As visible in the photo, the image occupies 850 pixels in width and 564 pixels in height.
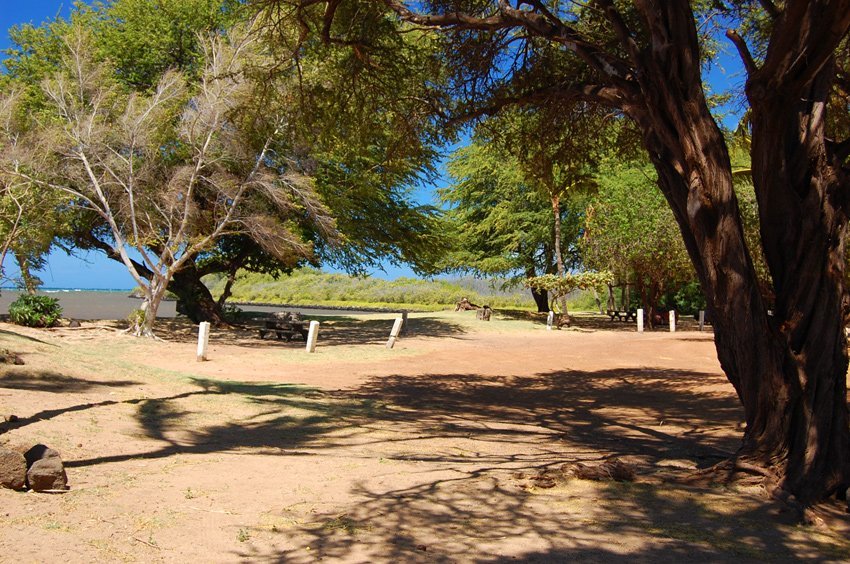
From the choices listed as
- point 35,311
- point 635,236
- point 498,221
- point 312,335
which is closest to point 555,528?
point 312,335

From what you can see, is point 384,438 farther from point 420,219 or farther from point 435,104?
point 420,219

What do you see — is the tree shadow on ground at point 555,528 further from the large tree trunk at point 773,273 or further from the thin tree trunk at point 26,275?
the thin tree trunk at point 26,275

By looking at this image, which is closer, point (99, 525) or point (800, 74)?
point (99, 525)

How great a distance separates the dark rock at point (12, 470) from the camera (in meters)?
5.30

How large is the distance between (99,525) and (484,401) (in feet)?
29.3

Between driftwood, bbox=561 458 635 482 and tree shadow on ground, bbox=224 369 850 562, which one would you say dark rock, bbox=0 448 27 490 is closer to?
tree shadow on ground, bbox=224 369 850 562

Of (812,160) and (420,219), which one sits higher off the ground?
(420,219)

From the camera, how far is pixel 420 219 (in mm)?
30625

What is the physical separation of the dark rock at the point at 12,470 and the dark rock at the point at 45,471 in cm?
6

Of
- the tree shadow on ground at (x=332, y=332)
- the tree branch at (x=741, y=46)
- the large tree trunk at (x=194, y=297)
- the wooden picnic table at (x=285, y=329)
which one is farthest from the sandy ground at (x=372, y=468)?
the large tree trunk at (x=194, y=297)

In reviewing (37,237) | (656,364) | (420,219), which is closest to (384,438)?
(656,364)

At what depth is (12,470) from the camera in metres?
5.35

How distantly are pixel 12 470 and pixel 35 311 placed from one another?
20410 millimetres

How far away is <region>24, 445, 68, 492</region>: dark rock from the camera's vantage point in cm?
539
